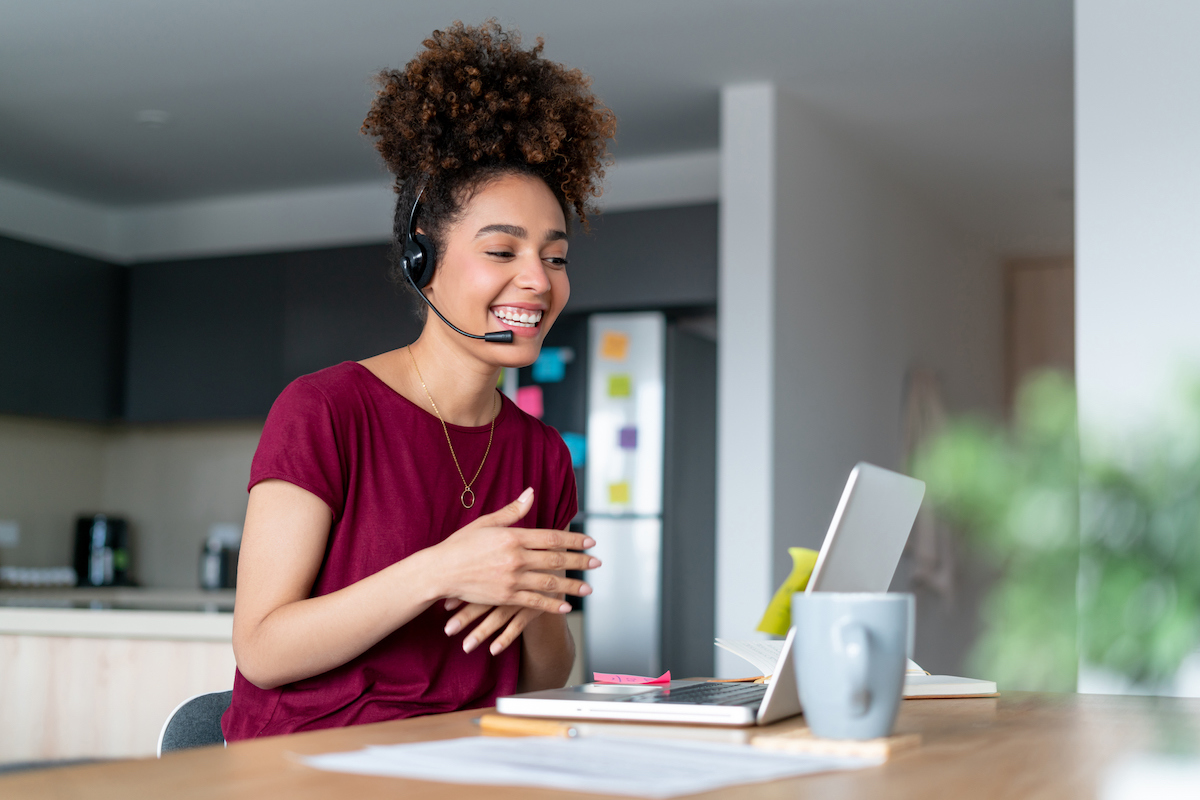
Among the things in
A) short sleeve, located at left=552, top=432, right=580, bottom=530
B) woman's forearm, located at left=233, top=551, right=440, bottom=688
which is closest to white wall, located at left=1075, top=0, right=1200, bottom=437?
short sleeve, located at left=552, top=432, right=580, bottom=530

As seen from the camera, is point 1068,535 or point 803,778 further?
point 803,778

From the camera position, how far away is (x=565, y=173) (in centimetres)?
145

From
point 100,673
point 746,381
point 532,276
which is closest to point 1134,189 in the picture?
point 746,381

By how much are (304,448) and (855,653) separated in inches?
26.3

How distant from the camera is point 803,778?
0.66 m

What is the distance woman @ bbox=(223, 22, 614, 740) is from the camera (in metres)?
1.10

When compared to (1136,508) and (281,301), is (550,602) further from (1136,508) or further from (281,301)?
(281,301)

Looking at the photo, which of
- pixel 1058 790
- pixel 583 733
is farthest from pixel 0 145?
pixel 1058 790

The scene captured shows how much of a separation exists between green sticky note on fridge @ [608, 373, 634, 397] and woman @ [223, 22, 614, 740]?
8.20ft

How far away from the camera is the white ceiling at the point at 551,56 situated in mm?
3217

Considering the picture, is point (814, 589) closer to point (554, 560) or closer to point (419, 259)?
point (554, 560)

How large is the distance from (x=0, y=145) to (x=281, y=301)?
1204 millimetres

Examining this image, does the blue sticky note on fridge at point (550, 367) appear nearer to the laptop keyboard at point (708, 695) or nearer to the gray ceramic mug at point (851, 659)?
the laptop keyboard at point (708, 695)

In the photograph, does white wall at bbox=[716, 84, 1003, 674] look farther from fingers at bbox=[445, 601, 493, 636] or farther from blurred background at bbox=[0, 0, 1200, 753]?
fingers at bbox=[445, 601, 493, 636]
